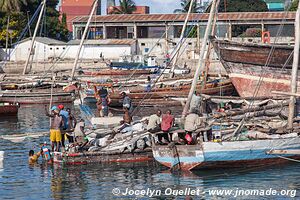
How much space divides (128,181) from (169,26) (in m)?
70.1

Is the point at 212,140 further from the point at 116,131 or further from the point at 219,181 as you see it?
the point at 116,131

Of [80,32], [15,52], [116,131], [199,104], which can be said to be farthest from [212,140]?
[80,32]

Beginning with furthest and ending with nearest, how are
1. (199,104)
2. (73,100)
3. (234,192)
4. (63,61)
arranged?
(63,61) < (73,100) < (199,104) < (234,192)

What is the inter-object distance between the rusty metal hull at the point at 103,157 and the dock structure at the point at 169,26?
196ft

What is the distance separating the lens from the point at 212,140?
92.0ft

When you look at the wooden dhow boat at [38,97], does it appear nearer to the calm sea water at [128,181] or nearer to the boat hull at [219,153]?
the calm sea water at [128,181]

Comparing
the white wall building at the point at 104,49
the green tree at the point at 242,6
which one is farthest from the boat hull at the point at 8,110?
the green tree at the point at 242,6

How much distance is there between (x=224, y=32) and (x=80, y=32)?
65.8ft

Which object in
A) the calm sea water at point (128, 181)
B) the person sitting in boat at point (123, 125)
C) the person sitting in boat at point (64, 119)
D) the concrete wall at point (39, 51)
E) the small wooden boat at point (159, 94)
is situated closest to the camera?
the calm sea water at point (128, 181)

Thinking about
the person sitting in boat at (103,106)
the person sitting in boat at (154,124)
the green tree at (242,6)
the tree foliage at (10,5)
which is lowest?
the person sitting in boat at (103,106)

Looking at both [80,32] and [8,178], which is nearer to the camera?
[8,178]

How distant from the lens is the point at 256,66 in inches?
2104

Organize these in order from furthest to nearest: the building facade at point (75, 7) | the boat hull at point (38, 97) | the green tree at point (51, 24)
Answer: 1. the building facade at point (75, 7)
2. the green tree at point (51, 24)
3. the boat hull at point (38, 97)

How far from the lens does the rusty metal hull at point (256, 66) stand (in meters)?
51.0
